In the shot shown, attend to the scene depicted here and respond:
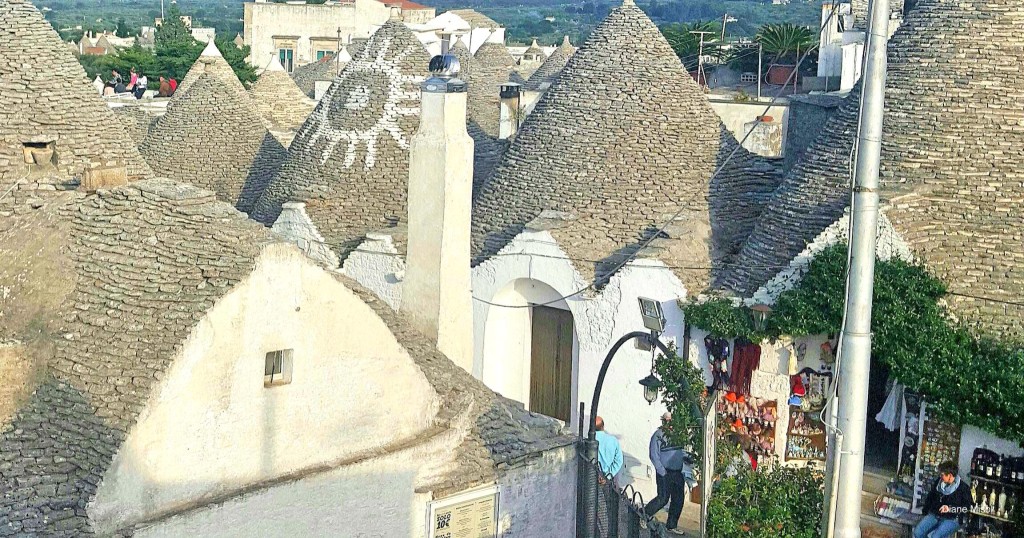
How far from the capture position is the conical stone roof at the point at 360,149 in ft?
69.3

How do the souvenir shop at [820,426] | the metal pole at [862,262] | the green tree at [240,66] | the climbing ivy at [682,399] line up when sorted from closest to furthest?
the metal pole at [862,262]
the climbing ivy at [682,399]
the souvenir shop at [820,426]
the green tree at [240,66]

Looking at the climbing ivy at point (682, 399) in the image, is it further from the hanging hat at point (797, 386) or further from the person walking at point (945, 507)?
the person walking at point (945, 507)

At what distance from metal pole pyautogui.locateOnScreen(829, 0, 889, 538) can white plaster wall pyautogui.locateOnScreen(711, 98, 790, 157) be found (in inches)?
746

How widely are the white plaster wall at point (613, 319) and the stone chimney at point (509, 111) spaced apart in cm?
668

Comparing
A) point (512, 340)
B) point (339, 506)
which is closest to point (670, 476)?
point (339, 506)

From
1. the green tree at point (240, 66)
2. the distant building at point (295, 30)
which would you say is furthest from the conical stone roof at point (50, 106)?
the distant building at point (295, 30)

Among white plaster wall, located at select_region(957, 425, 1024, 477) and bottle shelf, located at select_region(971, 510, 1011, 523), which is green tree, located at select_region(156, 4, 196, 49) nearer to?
white plaster wall, located at select_region(957, 425, 1024, 477)

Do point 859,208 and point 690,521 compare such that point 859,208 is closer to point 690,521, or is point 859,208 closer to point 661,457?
point 661,457

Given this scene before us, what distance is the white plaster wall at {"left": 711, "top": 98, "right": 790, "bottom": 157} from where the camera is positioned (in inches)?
1142

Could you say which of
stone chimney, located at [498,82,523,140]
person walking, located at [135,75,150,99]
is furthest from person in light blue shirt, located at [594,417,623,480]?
person walking, located at [135,75,150,99]

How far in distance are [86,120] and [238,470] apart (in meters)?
6.03

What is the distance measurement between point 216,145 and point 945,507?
42.6ft

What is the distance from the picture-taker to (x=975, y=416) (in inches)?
565

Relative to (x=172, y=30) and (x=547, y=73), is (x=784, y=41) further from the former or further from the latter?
(x=172, y=30)
